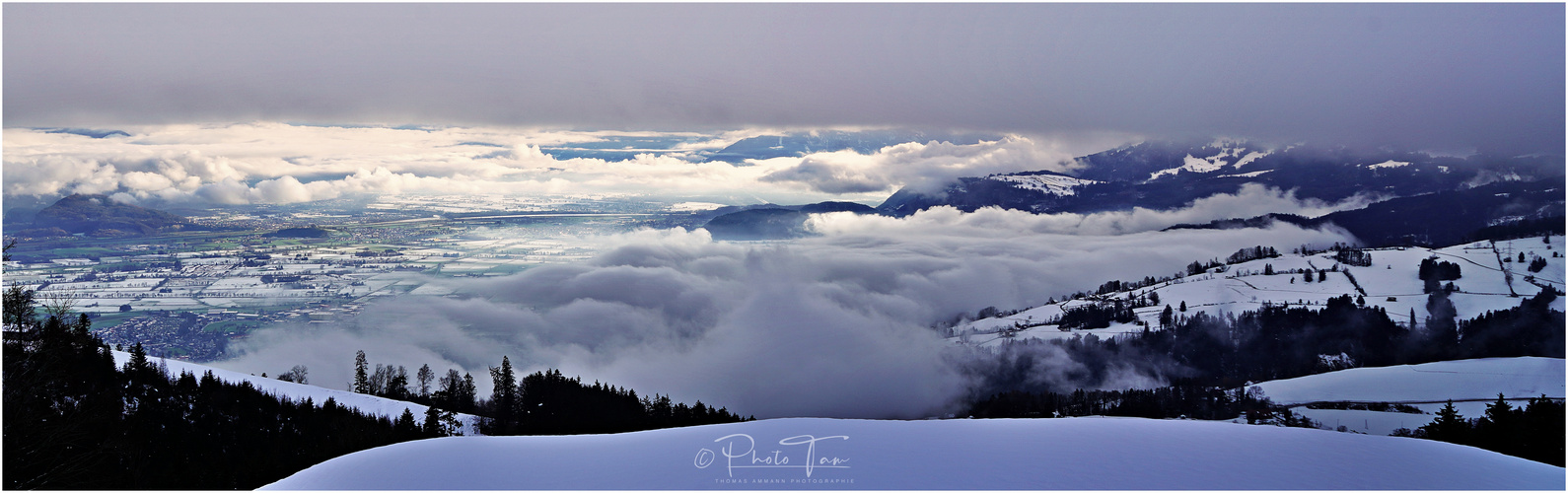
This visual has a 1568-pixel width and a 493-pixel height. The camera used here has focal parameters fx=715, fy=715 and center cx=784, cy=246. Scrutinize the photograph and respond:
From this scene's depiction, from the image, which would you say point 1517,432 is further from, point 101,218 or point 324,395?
point 101,218

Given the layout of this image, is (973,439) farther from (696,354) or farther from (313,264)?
(313,264)

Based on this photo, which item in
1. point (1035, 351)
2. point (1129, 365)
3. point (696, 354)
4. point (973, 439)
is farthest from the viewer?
point (696, 354)

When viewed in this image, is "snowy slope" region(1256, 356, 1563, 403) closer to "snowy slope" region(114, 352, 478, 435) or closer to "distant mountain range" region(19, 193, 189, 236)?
"snowy slope" region(114, 352, 478, 435)

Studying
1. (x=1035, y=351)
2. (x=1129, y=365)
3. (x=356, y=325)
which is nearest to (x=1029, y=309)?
(x=1035, y=351)

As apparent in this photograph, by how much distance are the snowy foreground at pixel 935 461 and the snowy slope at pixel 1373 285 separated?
79396mm

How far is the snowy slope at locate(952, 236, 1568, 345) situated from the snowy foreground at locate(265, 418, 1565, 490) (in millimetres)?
79396

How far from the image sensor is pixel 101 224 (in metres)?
98.4

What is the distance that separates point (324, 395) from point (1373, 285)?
106 meters

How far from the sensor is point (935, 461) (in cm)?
1669

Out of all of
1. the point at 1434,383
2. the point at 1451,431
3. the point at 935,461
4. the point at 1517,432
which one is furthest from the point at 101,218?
the point at 1434,383

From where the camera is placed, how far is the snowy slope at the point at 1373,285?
258 feet

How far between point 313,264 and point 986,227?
152669 mm

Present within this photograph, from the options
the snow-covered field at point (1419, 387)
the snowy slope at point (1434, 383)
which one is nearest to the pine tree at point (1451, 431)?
the snow-covered field at point (1419, 387)

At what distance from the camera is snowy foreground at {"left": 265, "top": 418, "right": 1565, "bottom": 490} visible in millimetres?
15844
